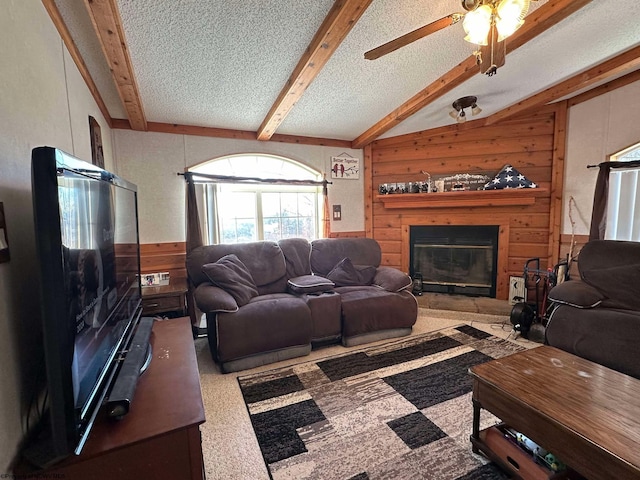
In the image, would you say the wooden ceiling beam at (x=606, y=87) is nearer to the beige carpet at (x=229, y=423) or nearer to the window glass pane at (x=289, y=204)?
the beige carpet at (x=229, y=423)

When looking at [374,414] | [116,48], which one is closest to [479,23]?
[116,48]

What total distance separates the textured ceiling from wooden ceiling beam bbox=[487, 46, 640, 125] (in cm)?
15

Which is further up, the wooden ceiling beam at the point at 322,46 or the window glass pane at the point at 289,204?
the wooden ceiling beam at the point at 322,46

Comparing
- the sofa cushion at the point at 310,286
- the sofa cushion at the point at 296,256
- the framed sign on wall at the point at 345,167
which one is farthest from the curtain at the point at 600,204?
the sofa cushion at the point at 296,256

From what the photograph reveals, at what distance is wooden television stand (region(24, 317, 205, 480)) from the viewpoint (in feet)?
2.85

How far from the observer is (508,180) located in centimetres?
368

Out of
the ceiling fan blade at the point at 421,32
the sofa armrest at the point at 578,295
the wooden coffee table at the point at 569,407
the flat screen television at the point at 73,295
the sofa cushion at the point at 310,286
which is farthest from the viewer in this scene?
the sofa cushion at the point at 310,286

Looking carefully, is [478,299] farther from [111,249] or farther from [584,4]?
[111,249]

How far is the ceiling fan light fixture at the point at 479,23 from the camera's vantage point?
148 centimetres

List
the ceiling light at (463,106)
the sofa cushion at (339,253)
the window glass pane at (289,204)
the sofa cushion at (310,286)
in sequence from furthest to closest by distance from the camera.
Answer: the window glass pane at (289,204) → the sofa cushion at (339,253) → the ceiling light at (463,106) → the sofa cushion at (310,286)

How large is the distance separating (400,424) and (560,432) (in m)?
0.83

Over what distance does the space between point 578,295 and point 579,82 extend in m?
2.15

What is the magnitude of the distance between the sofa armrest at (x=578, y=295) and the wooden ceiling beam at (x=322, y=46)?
8.60 feet

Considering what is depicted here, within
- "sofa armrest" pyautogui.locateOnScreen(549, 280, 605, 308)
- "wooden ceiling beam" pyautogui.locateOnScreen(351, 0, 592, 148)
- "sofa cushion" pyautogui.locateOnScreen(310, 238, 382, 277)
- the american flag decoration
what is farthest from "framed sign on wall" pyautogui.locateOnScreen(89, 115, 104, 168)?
the american flag decoration
